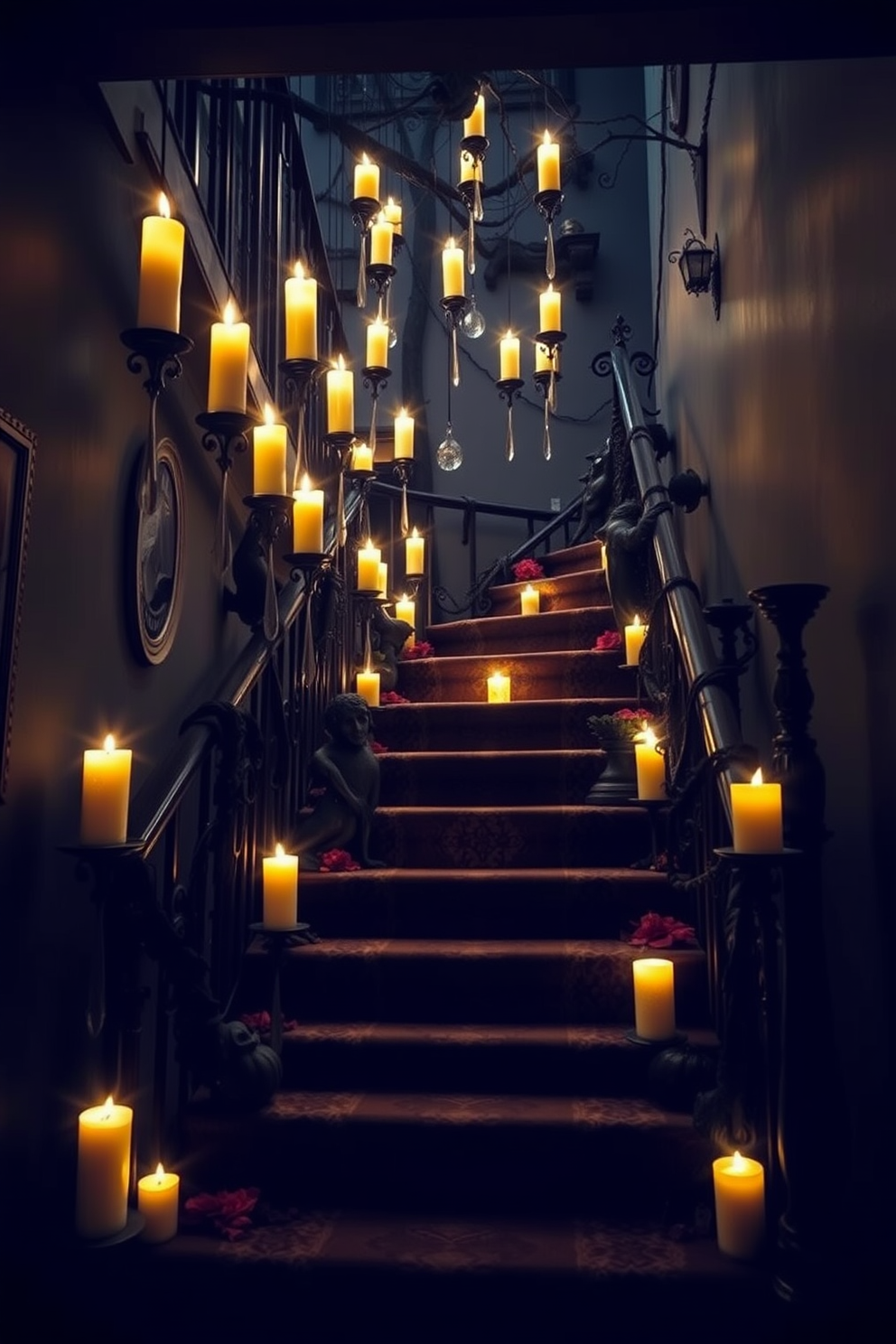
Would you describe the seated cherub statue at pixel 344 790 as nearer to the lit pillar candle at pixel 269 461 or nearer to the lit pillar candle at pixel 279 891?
the lit pillar candle at pixel 279 891

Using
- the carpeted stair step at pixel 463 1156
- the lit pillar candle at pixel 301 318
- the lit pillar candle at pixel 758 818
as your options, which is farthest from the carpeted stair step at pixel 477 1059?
the lit pillar candle at pixel 301 318

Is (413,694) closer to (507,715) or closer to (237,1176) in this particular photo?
(507,715)

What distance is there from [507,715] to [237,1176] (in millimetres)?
1867

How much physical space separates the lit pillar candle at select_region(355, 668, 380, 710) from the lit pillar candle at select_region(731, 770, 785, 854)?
91.2 inches

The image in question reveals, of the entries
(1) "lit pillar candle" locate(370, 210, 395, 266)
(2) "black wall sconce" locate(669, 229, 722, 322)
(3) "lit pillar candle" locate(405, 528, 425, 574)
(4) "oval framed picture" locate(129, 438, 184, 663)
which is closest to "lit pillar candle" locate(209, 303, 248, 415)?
(4) "oval framed picture" locate(129, 438, 184, 663)

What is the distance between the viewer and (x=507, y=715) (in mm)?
3521

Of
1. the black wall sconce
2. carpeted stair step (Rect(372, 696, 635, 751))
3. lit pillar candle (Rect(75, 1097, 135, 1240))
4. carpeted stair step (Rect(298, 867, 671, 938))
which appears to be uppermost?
the black wall sconce

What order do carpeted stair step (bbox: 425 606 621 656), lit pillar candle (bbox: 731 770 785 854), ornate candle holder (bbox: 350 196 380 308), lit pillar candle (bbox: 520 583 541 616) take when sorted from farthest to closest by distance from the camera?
lit pillar candle (bbox: 520 583 541 616) → carpeted stair step (bbox: 425 606 621 656) → ornate candle holder (bbox: 350 196 380 308) → lit pillar candle (bbox: 731 770 785 854)

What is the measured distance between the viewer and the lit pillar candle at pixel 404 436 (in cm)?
349

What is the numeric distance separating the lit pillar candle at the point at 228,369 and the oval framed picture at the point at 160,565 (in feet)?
1.54

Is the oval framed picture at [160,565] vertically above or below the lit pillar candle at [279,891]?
above

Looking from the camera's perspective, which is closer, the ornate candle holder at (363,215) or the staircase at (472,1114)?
the staircase at (472,1114)

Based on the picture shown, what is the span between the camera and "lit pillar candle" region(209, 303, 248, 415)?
179 centimetres

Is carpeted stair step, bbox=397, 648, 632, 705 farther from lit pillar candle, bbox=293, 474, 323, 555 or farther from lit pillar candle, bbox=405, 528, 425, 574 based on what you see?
lit pillar candle, bbox=293, 474, 323, 555
